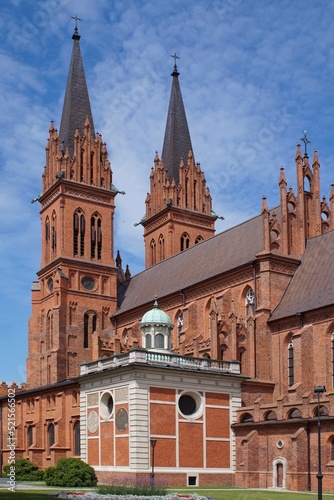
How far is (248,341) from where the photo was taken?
55594 mm

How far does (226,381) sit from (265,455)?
6.10 metres

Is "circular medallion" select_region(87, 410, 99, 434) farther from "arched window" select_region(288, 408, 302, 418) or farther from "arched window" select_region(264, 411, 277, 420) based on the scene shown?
"arched window" select_region(288, 408, 302, 418)

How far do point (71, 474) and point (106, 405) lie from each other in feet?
20.7

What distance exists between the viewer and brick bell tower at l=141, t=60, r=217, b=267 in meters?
90.2

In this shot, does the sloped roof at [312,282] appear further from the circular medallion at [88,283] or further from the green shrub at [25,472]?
the circular medallion at [88,283]

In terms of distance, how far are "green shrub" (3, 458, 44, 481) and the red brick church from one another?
479 cm

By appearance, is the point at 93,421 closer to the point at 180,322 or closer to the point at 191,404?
the point at 191,404

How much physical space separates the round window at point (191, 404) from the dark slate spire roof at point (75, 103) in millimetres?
38406

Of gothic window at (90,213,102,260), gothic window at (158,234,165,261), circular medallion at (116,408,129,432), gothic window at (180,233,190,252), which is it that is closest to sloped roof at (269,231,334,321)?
circular medallion at (116,408,129,432)

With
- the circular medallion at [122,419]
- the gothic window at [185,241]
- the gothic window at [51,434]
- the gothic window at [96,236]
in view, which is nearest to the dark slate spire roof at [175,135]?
the gothic window at [185,241]

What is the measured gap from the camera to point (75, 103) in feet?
271

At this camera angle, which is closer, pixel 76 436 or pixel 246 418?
pixel 246 418

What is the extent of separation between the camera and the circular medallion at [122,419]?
4694cm

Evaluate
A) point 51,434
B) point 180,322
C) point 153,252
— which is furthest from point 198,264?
point 153,252
